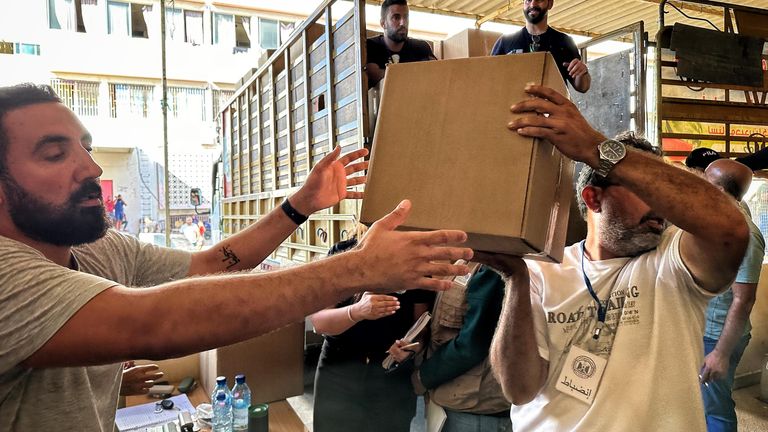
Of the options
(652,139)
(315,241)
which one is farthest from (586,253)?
(315,241)

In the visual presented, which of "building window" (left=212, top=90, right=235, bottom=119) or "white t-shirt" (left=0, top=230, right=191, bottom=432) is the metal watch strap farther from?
"building window" (left=212, top=90, right=235, bottom=119)

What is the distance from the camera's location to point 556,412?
1.40 m

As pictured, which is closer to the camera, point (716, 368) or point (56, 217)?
point (56, 217)

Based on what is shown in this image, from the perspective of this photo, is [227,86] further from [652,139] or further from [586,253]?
[586,253]

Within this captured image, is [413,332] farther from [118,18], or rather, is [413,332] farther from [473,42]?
[118,18]

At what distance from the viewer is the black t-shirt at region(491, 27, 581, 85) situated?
2.90 meters

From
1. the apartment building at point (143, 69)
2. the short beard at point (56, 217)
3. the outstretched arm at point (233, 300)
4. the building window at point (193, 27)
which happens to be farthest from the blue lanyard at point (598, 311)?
the building window at point (193, 27)

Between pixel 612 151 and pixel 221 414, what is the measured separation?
6.27 ft

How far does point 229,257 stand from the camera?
174 centimetres

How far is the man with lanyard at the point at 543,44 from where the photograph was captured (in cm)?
286

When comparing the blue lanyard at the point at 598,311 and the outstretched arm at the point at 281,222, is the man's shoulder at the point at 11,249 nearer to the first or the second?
the outstretched arm at the point at 281,222

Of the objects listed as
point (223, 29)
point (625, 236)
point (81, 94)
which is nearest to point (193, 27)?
point (223, 29)

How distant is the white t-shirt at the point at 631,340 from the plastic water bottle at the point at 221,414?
1303 millimetres

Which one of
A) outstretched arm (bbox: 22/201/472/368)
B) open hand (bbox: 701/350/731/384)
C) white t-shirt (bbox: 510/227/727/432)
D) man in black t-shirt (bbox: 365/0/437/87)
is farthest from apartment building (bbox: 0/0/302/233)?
open hand (bbox: 701/350/731/384)
